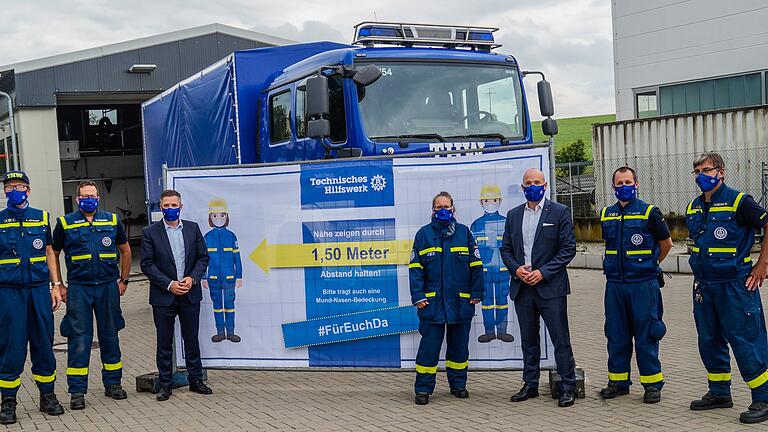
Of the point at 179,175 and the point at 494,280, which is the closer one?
the point at 494,280

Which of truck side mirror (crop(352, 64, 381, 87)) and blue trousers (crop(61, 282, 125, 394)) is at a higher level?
truck side mirror (crop(352, 64, 381, 87))

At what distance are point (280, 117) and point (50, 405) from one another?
4492 millimetres

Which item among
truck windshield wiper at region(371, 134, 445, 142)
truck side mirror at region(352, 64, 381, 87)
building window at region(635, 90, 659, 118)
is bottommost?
truck windshield wiper at region(371, 134, 445, 142)

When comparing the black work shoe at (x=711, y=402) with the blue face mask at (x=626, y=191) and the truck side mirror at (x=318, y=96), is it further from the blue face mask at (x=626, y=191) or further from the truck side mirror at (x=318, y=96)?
the truck side mirror at (x=318, y=96)

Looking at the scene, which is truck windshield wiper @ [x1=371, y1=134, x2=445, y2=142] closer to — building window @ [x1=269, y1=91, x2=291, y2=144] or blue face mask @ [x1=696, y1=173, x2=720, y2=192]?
building window @ [x1=269, y1=91, x2=291, y2=144]

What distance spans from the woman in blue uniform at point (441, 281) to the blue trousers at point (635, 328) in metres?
1.13

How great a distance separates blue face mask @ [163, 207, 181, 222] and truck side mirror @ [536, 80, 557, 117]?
4.82 m

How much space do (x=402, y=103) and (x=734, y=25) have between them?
1795cm

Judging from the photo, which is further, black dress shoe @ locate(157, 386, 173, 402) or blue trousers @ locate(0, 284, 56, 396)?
black dress shoe @ locate(157, 386, 173, 402)

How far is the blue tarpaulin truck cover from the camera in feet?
35.8

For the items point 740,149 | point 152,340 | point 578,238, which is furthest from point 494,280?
point 578,238

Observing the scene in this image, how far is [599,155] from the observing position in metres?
21.2

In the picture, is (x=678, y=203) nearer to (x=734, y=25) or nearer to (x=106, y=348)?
(x=734, y=25)

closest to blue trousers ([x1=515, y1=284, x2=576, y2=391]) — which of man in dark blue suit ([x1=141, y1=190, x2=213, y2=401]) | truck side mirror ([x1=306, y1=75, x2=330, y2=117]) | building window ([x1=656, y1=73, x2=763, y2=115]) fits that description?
man in dark blue suit ([x1=141, y1=190, x2=213, y2=401])
